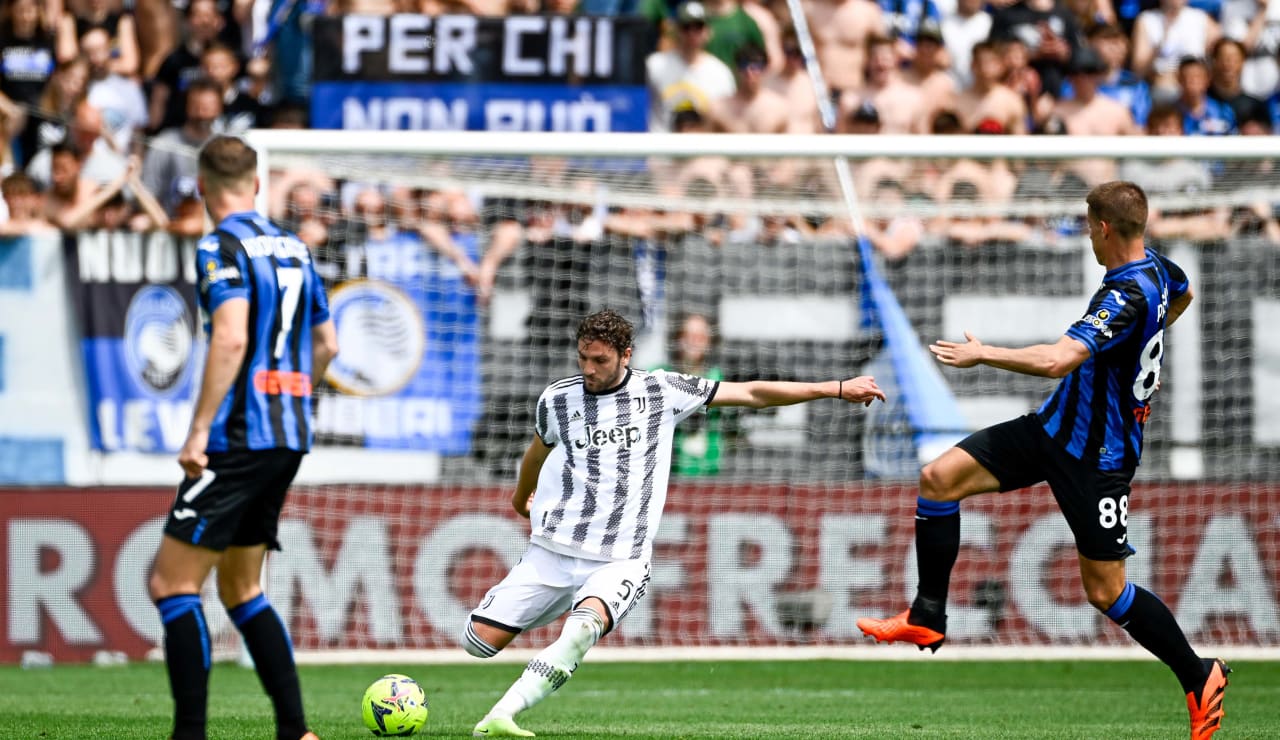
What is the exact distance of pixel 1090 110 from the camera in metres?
14.5

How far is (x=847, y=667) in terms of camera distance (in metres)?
12.0

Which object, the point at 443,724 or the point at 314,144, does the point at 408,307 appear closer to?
the point at 314,144

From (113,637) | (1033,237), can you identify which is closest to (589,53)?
(1033,237)

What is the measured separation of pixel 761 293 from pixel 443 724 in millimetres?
5935

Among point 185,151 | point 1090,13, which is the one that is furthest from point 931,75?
point 185,151

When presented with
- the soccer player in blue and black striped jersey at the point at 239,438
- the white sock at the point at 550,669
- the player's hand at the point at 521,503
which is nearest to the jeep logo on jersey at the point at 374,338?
the player's hand at the point at 521,503

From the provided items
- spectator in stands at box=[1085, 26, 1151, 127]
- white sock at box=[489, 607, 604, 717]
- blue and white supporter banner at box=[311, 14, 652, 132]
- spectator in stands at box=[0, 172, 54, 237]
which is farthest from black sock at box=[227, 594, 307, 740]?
spectator in stands at box=[1085, 26, 1151, 127]

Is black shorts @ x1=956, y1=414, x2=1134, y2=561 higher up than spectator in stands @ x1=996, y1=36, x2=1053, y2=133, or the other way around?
spectator in stands @ x1=996, y1=36, x2=1053, y2=133

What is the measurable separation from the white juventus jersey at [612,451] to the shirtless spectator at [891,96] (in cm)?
753

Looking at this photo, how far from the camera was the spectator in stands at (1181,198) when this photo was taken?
1311 centimetres

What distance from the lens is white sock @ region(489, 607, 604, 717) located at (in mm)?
7012

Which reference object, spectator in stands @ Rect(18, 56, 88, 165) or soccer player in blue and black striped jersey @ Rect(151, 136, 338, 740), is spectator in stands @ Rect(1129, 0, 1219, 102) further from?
soccer player in blue and black striped jersey @ Rect(151, 136, 338, 740)

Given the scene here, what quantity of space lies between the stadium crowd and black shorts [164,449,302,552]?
24.0 feet

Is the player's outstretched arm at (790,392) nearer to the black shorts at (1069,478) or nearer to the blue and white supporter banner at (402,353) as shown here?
A: the black shorts at (1069,478)
